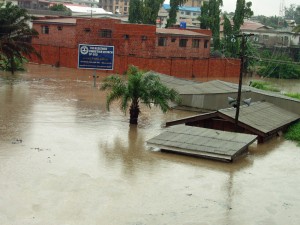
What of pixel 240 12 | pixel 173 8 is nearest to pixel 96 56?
pixel 173 8

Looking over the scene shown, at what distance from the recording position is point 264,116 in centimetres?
2528

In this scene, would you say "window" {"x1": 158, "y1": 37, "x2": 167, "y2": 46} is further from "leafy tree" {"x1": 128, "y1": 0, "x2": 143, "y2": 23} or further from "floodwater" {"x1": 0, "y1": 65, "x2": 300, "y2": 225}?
"floodwater" {"x1": 0, "y1": 65, "x2": 300, "y2": 225}

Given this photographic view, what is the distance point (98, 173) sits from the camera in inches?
681

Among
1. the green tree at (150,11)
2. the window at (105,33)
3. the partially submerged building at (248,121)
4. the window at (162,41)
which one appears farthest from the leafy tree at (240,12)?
the partially submerged building at (248,121)

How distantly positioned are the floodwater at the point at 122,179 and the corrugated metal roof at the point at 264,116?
0.91 m

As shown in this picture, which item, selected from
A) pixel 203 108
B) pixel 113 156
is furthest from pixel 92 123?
pixel 203 108

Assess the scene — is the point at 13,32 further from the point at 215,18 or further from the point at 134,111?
the point at 215,18

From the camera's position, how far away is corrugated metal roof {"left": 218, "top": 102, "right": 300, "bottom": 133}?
23422 mm

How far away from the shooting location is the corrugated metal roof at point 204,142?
19.3 metres

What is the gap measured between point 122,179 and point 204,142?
174 inches

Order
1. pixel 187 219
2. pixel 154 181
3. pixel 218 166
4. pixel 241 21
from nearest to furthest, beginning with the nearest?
pixel 187 219 < pixel 154 181 < pixel 218 166 < pixel 241 21

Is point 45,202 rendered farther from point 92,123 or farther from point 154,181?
point 92,123

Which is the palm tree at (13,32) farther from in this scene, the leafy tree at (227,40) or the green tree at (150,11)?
the leafy tree at (227,40)

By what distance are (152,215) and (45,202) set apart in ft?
9.46
